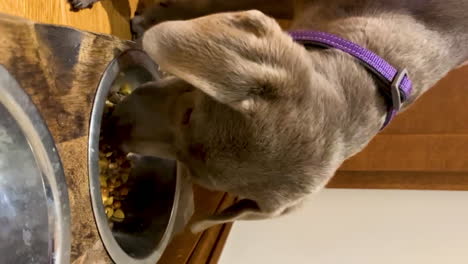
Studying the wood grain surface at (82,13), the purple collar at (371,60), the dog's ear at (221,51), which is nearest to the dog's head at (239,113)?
the dog's ear at (221,51)

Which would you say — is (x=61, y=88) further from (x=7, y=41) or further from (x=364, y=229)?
(x=364, y=229)

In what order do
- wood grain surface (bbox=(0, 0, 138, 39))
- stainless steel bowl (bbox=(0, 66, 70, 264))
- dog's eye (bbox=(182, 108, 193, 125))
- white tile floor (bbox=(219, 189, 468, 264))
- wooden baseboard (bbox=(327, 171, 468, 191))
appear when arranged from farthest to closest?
wooden baseboard (bbox=(327, 171, 468, 191)) < white tile floor (bbox=(219, 189, 468, 264)) < wood grain surface (bbox=(0, 0, 138, 39)) < dog's eye (bbox=(182, 108, 193, 125)) < stainless steel bowl (bbox=(0, 66, 70, 264))

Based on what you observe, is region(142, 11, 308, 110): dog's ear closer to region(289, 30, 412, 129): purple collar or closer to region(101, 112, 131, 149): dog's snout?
region(289, 30, 412, 129): purple collar

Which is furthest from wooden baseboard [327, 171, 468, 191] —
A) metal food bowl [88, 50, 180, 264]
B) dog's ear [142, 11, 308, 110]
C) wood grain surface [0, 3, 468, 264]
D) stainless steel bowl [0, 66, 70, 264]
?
stainless steel bowl [0, 66, 70, 264]

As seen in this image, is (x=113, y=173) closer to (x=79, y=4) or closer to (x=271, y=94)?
(x=79, y=4)

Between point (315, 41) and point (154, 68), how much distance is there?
1.99ft

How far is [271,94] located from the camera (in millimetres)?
1448

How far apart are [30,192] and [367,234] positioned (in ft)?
7.26

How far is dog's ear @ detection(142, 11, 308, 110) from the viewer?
1.29 meters

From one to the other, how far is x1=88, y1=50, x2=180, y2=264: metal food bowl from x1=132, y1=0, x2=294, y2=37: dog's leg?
1.06 feet

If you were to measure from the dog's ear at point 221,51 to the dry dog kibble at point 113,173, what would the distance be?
0.53 m

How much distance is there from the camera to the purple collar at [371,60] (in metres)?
1.66

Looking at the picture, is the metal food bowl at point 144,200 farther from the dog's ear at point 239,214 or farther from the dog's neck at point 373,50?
the dog's neck at point 373,50

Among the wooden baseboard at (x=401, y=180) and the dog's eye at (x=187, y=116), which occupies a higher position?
the dog's eye at (x=187, y=116)
